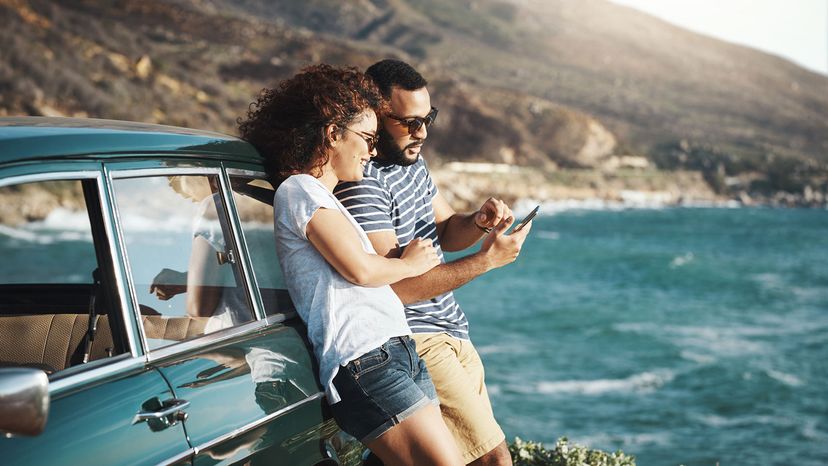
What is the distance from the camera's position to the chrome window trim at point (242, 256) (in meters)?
2.86

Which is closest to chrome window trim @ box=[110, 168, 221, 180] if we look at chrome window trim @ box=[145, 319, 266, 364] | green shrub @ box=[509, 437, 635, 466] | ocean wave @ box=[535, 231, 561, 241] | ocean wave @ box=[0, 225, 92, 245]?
chrome window trim @ box=[145, 319, 266, 364]

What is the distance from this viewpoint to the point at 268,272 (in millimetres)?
2967

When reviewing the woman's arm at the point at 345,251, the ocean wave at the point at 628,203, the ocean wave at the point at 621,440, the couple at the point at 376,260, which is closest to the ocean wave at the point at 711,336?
the ocean wave at the point at 621,440

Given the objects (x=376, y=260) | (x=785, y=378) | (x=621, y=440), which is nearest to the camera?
(x=376, y=260)

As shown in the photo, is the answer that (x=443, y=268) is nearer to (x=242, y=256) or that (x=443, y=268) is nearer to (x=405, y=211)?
(x=405, y=211)

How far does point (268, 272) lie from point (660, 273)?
137 ft

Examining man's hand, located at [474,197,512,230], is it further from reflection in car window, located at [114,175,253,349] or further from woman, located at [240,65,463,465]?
reflection in car window, located at [114,175,253,349]

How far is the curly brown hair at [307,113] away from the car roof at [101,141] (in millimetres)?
97

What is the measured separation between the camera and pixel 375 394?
2.68 m

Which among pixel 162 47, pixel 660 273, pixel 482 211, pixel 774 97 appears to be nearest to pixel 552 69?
pixel 774 97

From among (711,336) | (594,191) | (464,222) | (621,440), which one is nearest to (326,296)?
(464,222)

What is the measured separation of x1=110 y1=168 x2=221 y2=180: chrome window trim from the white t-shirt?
0.80 ft

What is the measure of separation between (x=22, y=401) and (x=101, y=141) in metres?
0.90

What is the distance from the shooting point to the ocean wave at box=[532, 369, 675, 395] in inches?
771
